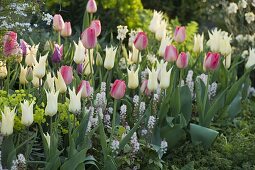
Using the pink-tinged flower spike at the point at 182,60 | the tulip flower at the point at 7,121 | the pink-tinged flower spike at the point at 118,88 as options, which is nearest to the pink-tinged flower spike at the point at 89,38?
the pink-tinged flower spike at the point at 118,88

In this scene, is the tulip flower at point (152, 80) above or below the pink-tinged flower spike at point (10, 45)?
below

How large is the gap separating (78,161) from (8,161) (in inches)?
13.5

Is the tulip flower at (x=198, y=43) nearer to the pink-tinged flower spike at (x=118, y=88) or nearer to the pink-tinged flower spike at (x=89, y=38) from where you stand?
the pink-tinged flower spike at (x=89, y=38)

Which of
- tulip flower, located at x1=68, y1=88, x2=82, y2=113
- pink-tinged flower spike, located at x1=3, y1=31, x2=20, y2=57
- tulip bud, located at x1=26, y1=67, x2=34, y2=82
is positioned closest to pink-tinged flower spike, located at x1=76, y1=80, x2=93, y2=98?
tulip flower, located at x1=68, y1=88, x2=82, y2=113

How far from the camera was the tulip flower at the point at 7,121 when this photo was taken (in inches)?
112

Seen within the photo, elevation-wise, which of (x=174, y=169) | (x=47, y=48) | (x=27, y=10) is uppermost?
(x=27, y=10)

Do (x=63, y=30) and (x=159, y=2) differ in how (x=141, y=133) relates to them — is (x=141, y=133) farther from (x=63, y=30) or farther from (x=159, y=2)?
(x=159, y=2)

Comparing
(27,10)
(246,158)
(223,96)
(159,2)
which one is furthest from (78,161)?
(159,2)

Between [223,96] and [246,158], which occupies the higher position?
[223,96]

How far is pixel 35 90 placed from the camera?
3.53 metres

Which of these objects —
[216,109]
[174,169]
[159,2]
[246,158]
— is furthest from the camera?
[159,2]

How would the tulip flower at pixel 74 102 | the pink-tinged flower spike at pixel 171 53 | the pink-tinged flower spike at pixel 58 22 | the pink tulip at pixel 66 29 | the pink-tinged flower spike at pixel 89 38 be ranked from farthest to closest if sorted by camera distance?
the pink tulip at pixel 66 29
the pink-tinged flower spike at pixel 58 22
the pink-tinged flower spike at pixel 171 53
the pink-tinged flower spike at pixel 89 38
the tulip flower at pixel 74 102

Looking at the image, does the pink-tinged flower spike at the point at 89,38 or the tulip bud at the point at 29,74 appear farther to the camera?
the pink-tinged flower spike at the point at 89,38

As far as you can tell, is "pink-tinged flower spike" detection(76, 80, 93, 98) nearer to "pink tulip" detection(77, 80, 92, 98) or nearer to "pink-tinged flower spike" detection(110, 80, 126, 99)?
"pink tulip" detection(77, 80, 92, 98)
